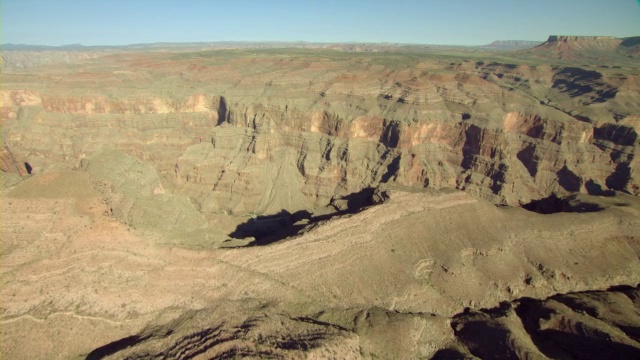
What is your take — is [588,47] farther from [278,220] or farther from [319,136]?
[278,220]

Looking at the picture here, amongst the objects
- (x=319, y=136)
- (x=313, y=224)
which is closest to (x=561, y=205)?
(x=313, y=224)

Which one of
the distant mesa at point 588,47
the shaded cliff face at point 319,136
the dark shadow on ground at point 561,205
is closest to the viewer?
the dark shadow on ground at point 561,205

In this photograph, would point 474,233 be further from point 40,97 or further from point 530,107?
point 40,97

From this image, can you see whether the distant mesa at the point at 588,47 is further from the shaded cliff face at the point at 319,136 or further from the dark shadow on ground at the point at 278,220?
the dark shadow on ground at the point at 278,220

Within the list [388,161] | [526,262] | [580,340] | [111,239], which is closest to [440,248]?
[526,262]

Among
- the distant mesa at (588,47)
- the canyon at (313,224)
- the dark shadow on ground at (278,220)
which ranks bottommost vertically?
the dark shadow on ground at (278,220)

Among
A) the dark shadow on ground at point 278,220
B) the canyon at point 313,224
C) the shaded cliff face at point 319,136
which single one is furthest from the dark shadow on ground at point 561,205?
the dark shadow on ground at point 278,220
